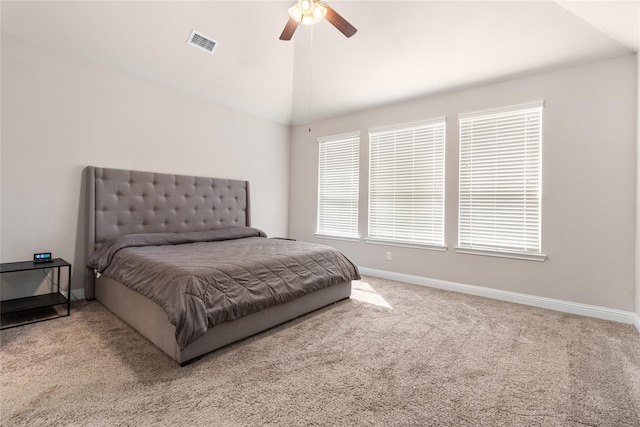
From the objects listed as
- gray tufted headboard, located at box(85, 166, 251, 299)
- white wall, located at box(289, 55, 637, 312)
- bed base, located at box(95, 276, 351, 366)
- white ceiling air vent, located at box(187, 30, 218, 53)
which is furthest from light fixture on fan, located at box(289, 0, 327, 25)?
gray tufted headboard, located at box(85, 166, 251, 299)

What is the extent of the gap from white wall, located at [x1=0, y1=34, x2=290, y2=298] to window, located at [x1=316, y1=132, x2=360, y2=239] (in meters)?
1.86

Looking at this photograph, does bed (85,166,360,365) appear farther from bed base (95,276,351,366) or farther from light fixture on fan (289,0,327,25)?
light fixture on fan (289,0,327,25)

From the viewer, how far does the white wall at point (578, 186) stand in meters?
2.84

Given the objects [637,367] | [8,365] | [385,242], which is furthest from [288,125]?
[637,367]

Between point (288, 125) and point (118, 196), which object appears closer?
point (118, 196)

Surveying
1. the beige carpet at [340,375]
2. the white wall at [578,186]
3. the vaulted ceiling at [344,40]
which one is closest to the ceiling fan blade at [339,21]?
the vaulted ceiling at [344,40]

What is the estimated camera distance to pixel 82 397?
5.36 ft

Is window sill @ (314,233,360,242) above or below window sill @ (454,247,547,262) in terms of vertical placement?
above

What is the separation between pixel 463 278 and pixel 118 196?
4235mm

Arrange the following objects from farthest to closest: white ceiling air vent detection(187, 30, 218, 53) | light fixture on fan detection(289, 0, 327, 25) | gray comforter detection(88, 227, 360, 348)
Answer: white ceiling air vent detection(187, 30, 218, 53)
light fixture on fan detection(289, 0, 327, 25)
gray comforter detection(88, 227, 360, 348)

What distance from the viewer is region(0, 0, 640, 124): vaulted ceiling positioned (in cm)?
263

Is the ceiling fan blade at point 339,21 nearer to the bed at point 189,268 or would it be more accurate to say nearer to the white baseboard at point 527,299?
the bed at point 189,268

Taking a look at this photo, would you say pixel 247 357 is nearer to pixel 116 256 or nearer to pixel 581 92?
pixel 116 256

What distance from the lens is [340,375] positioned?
6.22 feet
